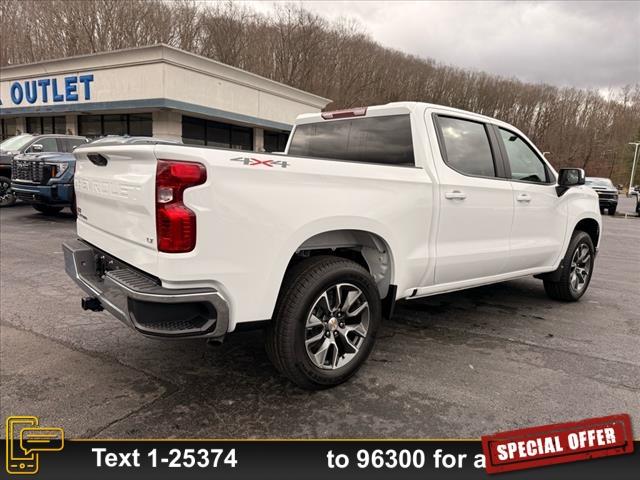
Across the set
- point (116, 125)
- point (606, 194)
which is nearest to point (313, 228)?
point (116, 125)

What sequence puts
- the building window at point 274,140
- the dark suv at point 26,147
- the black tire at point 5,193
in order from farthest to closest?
the building window at point 274,140 < the black tire at point 5,193 < the dark suv at point 26,147

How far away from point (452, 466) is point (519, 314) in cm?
293

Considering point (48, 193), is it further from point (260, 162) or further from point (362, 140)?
point (260, 162)

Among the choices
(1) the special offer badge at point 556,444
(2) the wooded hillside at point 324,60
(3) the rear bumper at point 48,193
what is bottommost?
(1) the special offer badge at point 556,444

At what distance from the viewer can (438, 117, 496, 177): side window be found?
12.7 feet

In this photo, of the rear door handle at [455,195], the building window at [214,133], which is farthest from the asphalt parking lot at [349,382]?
the building window at [214,133]

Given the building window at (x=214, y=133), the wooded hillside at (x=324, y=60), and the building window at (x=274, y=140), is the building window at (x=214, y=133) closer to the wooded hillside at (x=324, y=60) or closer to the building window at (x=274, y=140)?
the building window at (x=274, y=140)

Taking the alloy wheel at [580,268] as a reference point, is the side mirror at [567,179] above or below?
above

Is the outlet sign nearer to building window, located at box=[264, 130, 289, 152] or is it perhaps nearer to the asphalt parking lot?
building window, located at box=[264, 130, 289, 152]

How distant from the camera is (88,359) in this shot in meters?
3.52

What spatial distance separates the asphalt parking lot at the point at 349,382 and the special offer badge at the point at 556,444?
0.08 meters

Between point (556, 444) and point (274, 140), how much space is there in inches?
976

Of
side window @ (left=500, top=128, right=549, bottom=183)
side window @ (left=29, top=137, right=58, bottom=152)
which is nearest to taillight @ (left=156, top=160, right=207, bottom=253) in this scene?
side window @ (left=500, top=128, right=549, bottom=183)

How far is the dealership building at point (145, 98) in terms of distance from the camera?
1781 centimetres
